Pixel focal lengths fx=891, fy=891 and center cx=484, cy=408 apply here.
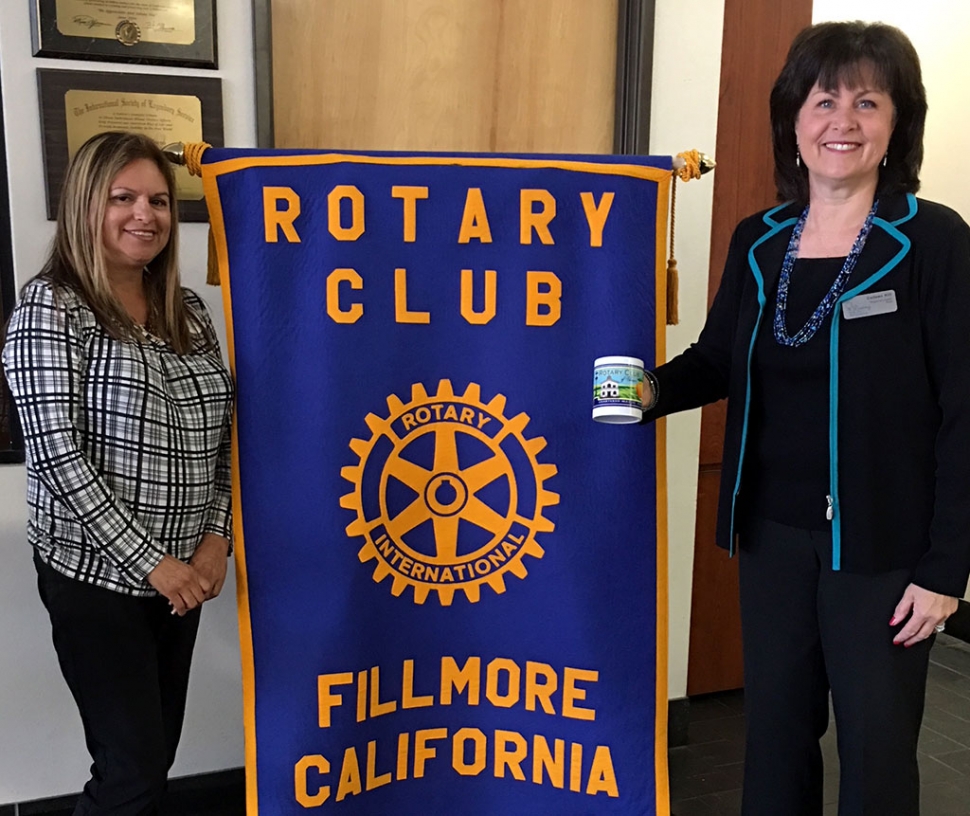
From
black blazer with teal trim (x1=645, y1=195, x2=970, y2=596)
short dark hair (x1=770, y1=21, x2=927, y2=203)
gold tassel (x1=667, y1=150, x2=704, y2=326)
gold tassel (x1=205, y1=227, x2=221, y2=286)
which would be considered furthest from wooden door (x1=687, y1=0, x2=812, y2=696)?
gold tassel (x1=205, y1=227, x2=221, y2=286)

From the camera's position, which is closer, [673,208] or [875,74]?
[875,74]

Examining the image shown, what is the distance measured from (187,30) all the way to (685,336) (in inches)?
56.0

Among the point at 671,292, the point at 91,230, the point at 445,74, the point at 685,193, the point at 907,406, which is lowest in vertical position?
the point at 907,406

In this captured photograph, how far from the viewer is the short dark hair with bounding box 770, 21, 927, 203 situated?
136 cm

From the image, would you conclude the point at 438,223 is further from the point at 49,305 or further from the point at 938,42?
the point at 938,42

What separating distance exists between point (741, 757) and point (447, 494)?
1360 millimetres

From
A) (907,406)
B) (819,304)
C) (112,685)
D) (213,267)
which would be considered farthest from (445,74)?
(112,685)

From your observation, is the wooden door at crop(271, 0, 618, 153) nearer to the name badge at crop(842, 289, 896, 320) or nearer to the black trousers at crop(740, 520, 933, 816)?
the name badge at crop(842, 289, 896, 320)

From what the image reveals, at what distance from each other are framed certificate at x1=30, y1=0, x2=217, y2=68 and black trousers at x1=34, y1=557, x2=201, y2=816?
1.06 m

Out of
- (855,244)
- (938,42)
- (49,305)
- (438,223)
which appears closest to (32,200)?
(49,305)

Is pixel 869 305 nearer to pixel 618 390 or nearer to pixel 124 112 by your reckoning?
pixel 618 390

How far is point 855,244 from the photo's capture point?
1380 mm

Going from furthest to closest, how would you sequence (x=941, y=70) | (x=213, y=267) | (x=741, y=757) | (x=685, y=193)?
1. (x=941, y=70)
2. (x=741, y=757)
3. (x=685, y=193)
4. (x=213, y=267)

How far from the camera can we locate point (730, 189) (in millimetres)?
2553
